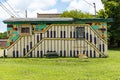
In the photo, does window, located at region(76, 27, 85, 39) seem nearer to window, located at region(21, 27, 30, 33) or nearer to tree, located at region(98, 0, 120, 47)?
window, located at region(21, 27, 30, 33)

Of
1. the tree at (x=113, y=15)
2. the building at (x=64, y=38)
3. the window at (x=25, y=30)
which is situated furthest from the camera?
the tree at (x=113, y=15)

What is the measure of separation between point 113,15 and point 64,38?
76.0 ft

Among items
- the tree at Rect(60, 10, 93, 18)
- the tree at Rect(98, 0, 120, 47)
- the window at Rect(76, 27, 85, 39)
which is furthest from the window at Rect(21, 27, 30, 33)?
the tree at Rect(60, 10, 93, 18)

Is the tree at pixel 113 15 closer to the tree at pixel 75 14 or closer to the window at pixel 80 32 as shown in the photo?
the tree at pixel 75 14

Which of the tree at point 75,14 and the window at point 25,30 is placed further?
the tree at point 75,14

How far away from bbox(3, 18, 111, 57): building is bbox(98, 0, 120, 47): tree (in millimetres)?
20425

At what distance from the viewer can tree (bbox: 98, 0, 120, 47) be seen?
43750 millimetres

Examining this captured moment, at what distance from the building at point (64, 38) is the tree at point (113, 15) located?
20425 mm

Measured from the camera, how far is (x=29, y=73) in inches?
543

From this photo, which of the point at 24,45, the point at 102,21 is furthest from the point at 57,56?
the point at 102,21

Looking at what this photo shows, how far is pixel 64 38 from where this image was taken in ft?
76.8

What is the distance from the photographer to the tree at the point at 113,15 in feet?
144

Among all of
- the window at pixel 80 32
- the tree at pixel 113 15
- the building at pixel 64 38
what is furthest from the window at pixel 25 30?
the tree at pixel 113 15

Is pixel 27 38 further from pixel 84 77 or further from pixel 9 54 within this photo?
pixel 84 77
